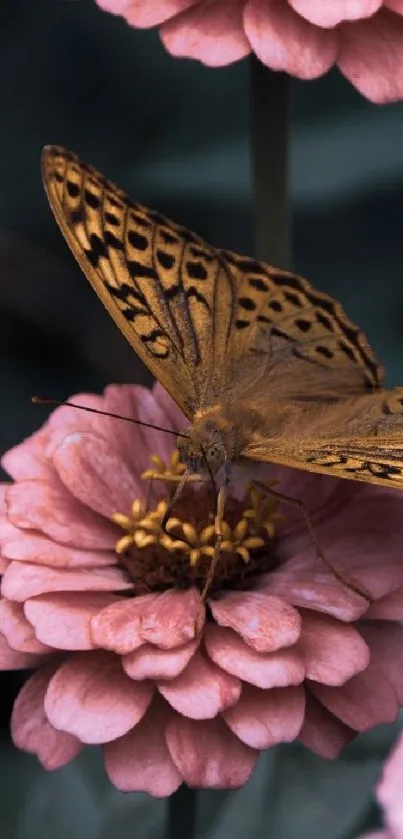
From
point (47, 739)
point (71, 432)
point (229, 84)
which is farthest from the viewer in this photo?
point (229, 84)

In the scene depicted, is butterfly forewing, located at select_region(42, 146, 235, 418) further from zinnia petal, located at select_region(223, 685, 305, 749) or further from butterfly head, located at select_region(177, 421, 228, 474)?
zinnia petal, located at select_region(223, 685, 305, 749)

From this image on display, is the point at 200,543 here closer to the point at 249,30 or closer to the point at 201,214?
the point at 249,30

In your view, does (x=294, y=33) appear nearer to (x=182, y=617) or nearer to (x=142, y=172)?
(x=182, y=617)

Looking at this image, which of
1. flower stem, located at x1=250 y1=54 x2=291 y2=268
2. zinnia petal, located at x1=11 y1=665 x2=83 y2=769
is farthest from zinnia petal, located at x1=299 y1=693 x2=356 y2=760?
flower stem, located at x1=250 y1=54 x2=291 y2=268

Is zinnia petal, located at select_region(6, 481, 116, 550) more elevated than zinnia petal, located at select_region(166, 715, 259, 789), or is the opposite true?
zinnia petal, located at select_region(6, 481, 116, 550)

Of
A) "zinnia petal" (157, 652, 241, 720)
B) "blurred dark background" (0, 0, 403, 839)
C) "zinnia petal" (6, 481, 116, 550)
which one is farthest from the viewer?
"blurred dark background" (0, 0, 403, 839)

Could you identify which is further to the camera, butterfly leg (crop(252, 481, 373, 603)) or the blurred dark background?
the blurred dark background

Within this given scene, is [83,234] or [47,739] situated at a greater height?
[83,234]

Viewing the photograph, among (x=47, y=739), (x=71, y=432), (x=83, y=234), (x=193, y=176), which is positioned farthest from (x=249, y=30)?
(x=193, y=176)
